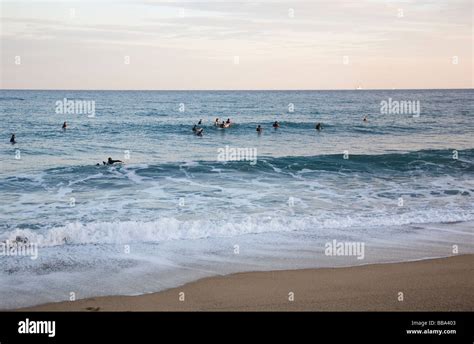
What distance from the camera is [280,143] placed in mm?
32000

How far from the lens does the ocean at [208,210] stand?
9.50m

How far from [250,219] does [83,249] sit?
14.8 feet

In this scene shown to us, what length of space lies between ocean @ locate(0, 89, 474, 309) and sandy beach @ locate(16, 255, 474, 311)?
45 cm

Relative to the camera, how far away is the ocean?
9500 mm

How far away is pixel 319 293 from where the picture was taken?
816 cm

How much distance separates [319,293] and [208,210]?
20.9 ft
